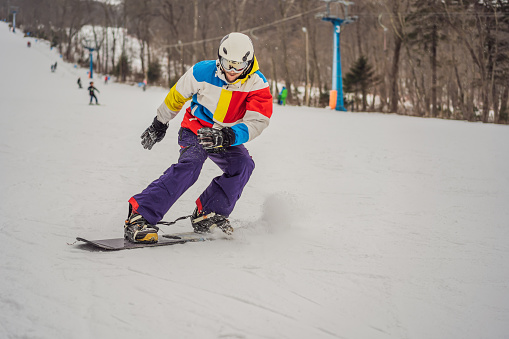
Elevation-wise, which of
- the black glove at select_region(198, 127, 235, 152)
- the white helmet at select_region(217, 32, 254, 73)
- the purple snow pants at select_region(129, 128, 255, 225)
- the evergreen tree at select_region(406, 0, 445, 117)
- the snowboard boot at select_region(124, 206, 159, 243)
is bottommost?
the snowboard boot at select_region(124, 206, 159, 243)

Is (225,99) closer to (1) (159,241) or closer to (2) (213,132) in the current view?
(2) (213,132)

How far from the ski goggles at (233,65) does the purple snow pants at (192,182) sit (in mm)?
623

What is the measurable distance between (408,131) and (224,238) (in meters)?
11.8

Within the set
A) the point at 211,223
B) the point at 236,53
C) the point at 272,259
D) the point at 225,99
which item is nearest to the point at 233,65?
the point at 236,53

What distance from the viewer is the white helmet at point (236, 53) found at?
10.4 ft

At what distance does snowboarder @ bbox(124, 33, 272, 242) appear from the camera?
3180 mm

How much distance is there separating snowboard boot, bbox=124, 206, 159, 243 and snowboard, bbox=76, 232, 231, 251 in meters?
0.04

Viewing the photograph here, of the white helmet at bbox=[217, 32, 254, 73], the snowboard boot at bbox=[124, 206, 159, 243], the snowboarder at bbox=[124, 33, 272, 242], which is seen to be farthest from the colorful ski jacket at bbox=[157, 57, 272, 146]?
the snowboard boot at bbox=[124, 206, 159, 243]

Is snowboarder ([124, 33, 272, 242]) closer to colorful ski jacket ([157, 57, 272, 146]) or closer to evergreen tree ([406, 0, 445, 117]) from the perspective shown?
colorful ski jacket ([157, 57, 272, 146])

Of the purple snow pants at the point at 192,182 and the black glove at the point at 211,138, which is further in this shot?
the purple snow pants at the point at 192,182

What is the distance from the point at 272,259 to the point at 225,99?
1224 mm

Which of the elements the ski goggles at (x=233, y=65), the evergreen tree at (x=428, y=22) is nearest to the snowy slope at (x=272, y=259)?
the ski goggles at (x=233, y=65)

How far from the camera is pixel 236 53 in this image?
3180 millimetres

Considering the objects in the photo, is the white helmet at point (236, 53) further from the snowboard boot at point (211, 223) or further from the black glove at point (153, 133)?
the snowboard boot at point (211, 223)
